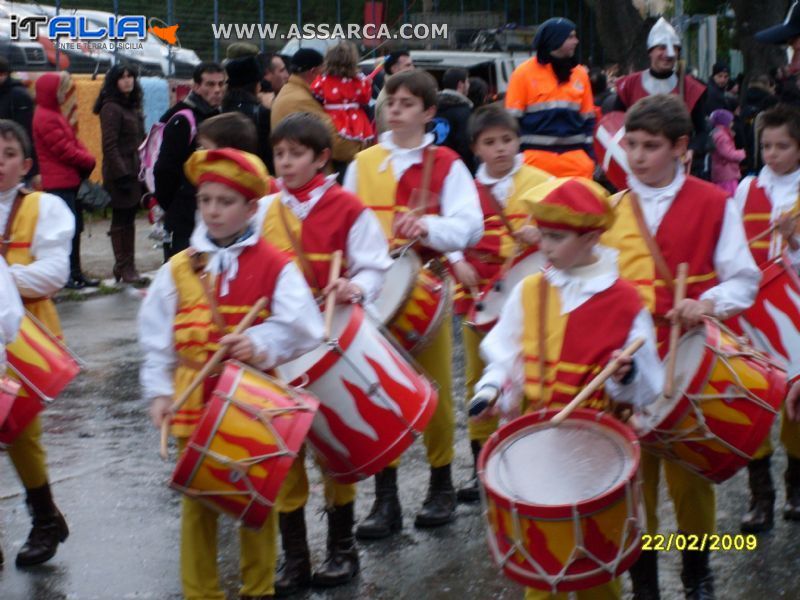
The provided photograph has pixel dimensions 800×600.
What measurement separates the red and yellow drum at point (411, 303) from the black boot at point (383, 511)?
1.83 ft

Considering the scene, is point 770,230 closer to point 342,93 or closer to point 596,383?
point 596,383

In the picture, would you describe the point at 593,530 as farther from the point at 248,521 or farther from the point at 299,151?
the point at 299,151

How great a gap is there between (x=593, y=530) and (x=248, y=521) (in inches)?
41.2

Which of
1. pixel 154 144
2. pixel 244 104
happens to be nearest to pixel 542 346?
pixel 154 144

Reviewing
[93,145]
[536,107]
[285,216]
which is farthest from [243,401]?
[93,145]

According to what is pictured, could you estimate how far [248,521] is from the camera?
4117mm

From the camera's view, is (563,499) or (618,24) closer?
(563,499)

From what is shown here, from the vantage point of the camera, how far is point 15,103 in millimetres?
11039

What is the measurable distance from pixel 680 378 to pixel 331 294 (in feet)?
3.91

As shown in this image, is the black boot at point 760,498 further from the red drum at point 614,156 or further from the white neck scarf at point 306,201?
the white neck scarf at point 306,201

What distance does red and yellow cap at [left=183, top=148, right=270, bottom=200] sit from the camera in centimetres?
442

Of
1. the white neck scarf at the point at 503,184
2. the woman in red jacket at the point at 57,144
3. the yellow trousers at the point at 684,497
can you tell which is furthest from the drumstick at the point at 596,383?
the woman in red jacket at the point at 57,144

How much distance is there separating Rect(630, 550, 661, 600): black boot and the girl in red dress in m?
5.99

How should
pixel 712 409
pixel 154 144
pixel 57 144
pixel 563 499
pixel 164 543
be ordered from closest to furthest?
pixel 563 499
pixel 712 409
pixel 164 543
pixel 154 144
pixel 57 144
